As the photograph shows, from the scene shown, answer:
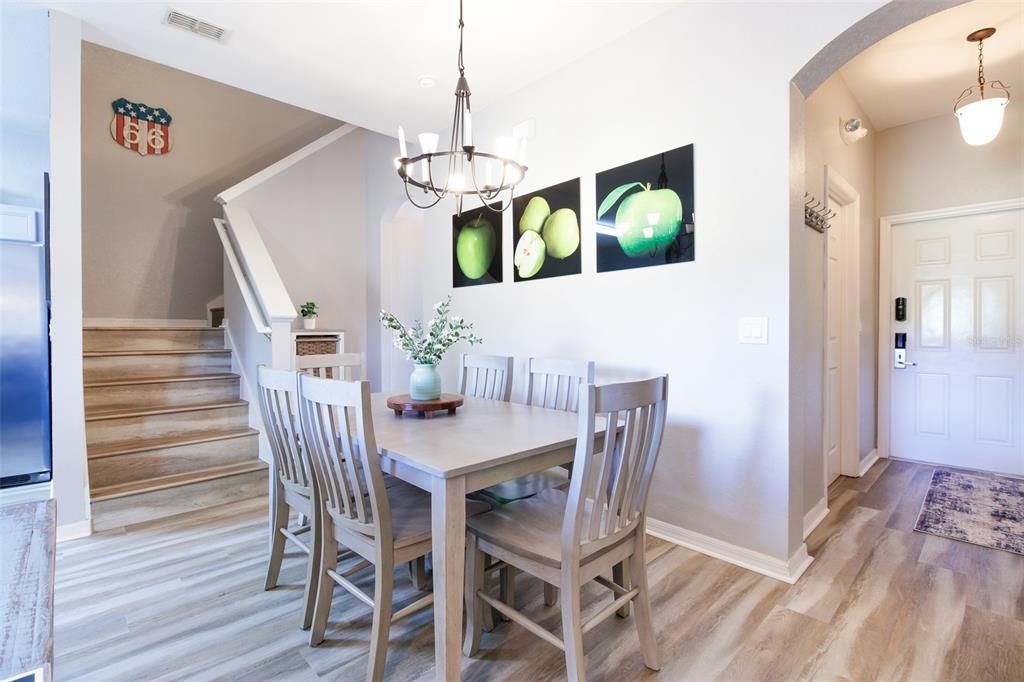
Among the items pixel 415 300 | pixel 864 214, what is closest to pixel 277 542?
pixel 415 300

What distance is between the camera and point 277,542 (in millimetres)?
2002

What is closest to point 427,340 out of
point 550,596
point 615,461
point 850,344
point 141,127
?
point 615,461

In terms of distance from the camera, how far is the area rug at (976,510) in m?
2.51

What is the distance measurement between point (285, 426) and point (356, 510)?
493 millimetres

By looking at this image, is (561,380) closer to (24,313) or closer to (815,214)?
(815,214)

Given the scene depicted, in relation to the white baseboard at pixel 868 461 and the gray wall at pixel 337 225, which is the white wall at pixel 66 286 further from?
the white baseboard at pixel 868 461

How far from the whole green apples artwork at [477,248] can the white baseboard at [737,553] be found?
1.97 m

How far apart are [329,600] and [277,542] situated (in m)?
0.49

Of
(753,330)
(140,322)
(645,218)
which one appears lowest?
(753,330)

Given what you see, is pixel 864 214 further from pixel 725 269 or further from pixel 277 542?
pixel 277 542

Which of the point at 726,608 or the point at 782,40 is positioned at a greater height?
the point at 782,40

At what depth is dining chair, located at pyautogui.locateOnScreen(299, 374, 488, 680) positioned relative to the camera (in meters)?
1.42

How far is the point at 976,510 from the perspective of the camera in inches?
113

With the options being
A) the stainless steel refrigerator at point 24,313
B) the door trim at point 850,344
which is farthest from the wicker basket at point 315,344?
the door trim at point 850,344
